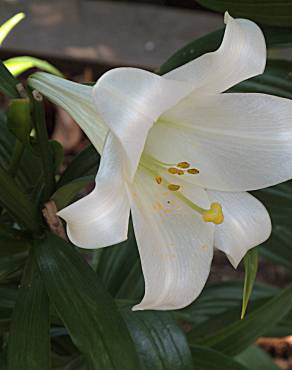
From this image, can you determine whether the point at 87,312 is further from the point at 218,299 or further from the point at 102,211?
the point at 218,299

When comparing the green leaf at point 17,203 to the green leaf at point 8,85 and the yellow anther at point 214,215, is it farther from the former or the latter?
the yellow anther at point 214,215

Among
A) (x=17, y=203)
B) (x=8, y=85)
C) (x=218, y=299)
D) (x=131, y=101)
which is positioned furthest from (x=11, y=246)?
(x=218, y=299)

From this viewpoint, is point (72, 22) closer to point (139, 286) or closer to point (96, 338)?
point (139, 286)

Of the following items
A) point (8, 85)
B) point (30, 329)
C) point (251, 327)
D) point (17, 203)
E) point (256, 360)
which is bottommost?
point (256, 360)

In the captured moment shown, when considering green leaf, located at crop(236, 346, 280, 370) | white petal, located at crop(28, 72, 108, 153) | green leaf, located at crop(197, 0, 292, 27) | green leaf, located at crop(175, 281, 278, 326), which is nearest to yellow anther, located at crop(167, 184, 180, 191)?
white petal, located at crop(28, 72, 108, 153)

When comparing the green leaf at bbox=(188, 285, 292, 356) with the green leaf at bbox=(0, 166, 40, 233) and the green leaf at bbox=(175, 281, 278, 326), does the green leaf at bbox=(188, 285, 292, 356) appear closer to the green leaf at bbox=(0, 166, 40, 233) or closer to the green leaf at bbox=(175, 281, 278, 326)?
the green leaf at bbox=(175, 281, 278, 326)

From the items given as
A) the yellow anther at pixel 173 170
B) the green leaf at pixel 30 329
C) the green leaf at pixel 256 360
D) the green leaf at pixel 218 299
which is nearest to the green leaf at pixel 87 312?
the green leaf at pixel 30 329
